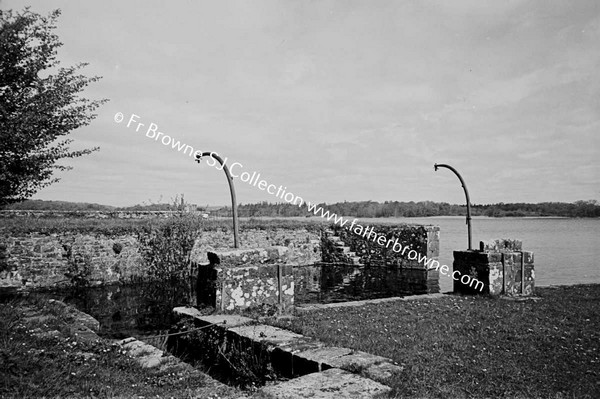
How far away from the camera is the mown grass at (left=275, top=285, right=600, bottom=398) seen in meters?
4.05

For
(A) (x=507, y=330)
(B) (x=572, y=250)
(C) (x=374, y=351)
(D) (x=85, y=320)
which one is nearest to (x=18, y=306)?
(D) (x=85, y=320)

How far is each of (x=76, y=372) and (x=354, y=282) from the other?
11397 millimetres

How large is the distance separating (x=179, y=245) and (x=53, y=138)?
7182mm

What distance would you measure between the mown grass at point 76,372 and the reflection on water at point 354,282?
6699mm

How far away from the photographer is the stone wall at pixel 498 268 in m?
9.74

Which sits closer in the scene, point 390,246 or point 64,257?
point 64,257

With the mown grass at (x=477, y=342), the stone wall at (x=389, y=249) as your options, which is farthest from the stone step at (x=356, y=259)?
the mown grass at (x=477, y=342)

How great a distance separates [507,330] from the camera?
6266 mm

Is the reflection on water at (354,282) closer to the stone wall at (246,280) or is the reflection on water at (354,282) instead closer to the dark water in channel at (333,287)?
the dark water in channel at (333,287)

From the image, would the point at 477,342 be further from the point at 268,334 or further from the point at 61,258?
the point at 61,258

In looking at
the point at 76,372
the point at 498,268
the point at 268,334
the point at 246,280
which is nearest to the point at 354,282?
the point at 498,268

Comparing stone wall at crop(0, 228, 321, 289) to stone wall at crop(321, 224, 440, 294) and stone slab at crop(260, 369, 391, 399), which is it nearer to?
stone wall at crop(321, 224, 440, 294)

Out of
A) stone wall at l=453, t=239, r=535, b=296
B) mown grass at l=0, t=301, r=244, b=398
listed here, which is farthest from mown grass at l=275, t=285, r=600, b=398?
mown grass at l=0, t=301, r=244, b=398

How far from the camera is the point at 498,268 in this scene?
9.82 m
